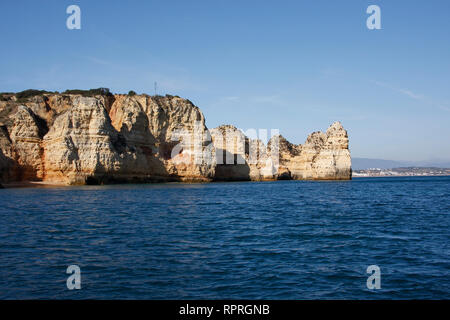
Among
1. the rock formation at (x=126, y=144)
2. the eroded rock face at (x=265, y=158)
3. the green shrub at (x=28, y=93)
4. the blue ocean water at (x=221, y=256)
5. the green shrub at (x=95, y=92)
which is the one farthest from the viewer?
the eroded rock face at (x=265, y=158)

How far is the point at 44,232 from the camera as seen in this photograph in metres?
15.5

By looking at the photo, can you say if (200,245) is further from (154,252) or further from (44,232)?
(44,232)

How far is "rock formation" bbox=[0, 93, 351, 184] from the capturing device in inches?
1907

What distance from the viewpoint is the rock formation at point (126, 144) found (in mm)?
48438

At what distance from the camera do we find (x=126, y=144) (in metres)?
55.6

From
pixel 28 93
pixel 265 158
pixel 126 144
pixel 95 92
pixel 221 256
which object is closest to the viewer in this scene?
pixel 221 256

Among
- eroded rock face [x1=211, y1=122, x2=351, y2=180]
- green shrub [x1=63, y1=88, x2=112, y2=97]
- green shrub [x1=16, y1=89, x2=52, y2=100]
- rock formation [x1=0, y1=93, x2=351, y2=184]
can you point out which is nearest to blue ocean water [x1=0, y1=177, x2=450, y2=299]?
rock formation [x1=0, y1=93, x2=351, y2=184]

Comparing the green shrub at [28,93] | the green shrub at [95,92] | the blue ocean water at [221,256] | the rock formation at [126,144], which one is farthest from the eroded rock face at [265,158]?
the blue ocean water at [221,256]

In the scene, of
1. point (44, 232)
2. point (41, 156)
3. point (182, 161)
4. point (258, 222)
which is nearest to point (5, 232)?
point (44, 232)

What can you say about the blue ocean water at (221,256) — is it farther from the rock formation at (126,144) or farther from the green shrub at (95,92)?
the green shrub at (95,92)

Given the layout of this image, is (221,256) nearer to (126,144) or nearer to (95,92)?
(126,144)

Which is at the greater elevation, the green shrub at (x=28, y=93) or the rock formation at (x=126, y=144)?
the green shrub at (x=28, y=93)

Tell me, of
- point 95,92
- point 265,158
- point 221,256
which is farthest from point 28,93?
point 221,256

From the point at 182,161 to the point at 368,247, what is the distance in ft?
169
